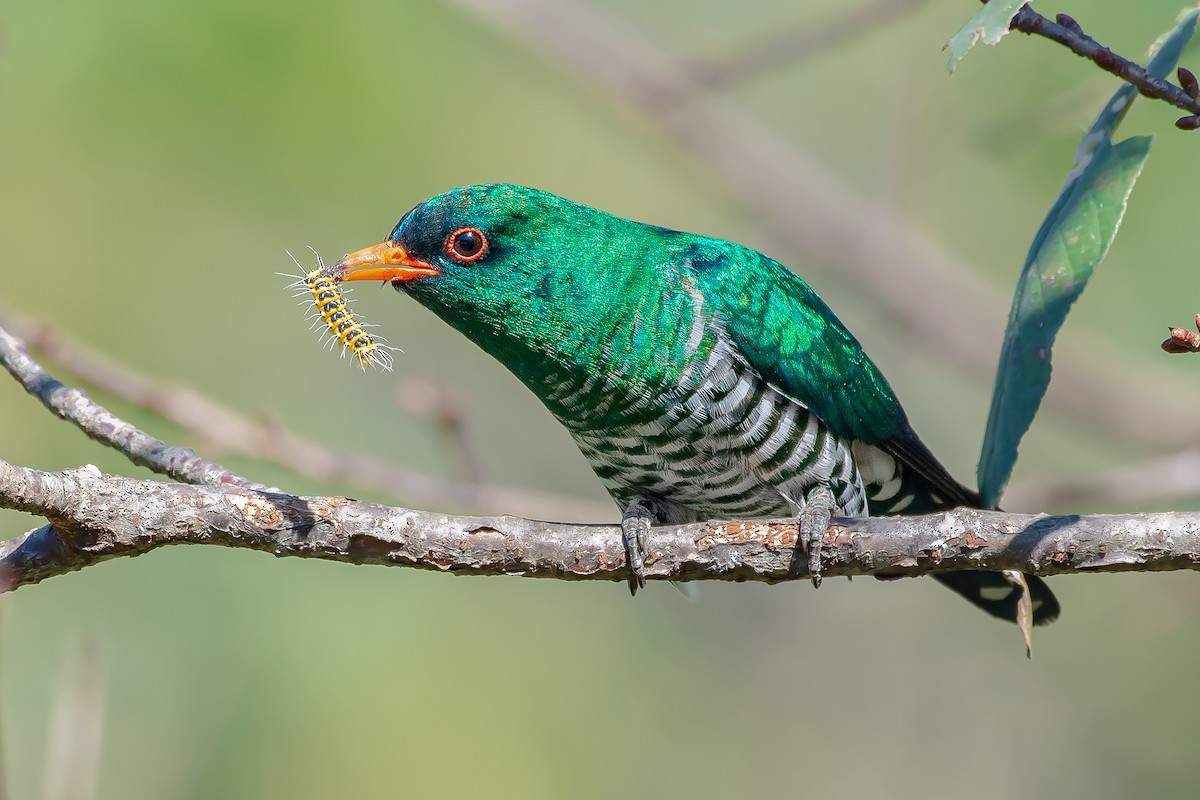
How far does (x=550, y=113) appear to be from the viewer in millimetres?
9086

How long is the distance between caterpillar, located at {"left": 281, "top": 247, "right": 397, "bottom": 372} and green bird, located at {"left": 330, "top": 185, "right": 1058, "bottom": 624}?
4.3 inches

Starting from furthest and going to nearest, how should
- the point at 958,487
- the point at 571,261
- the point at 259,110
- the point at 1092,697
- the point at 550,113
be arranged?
the point at 550,113
the point at 1092,697
the point at 259,110
the point at 958,487
the point at 571,261

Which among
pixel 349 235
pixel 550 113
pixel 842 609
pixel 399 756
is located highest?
pixel 550 113

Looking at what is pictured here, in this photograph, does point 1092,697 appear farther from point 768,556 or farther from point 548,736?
point 768,556

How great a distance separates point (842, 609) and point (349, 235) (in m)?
4.18

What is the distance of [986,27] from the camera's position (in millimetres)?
2469

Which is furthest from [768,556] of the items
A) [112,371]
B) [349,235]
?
[349,235]

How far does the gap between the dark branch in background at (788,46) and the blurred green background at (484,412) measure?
23 centimetres

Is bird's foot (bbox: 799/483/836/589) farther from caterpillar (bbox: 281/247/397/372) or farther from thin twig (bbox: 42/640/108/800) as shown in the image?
thin twig (bbox: 42/640/108/800)

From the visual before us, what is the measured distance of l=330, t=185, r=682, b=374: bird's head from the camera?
155 inches

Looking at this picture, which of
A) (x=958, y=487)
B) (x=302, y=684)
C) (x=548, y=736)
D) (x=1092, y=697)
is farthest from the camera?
(x=1092, y=697)

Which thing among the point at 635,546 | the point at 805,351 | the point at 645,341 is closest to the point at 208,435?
the point at 645,341

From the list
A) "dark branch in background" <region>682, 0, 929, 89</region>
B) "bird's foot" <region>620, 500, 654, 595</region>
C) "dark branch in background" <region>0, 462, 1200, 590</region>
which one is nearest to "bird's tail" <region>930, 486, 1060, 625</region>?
"dark branch in background" <region>0, 462, 1200, 590</region>

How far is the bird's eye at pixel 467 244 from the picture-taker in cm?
396
